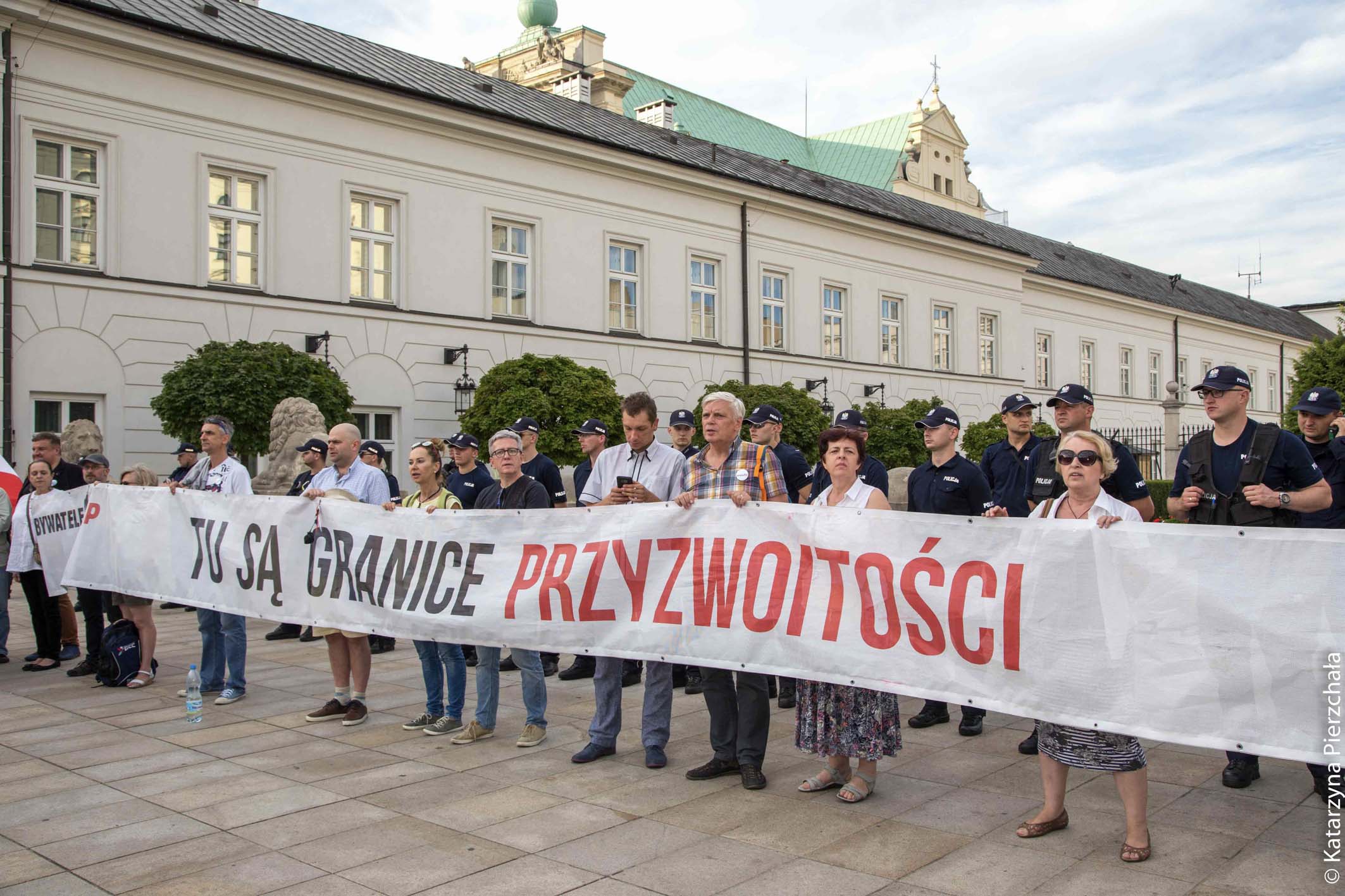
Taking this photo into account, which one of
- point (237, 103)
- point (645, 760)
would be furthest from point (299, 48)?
point (645, 760)

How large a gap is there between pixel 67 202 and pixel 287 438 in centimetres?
675

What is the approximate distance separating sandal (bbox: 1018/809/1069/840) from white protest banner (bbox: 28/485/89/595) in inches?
316

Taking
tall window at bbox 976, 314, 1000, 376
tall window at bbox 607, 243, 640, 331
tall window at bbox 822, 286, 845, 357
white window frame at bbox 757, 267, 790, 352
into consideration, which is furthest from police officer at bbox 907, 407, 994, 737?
tall window at bbox 976, 314, 1000, 376

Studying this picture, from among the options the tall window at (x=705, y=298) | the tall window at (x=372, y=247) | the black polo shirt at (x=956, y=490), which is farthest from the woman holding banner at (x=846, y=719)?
the tall window at (x=705, y=298)

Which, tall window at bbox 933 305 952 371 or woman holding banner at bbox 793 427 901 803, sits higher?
tall window at bbox 933 305 952 371

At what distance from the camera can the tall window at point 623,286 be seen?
86.5ft

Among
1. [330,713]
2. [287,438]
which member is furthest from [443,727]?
[287,438]

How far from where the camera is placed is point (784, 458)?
7984 millimetres

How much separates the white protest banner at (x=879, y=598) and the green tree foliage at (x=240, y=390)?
8.52m

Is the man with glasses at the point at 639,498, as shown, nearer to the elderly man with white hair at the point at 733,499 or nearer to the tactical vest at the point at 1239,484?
the elderly man with white hair at the point at 733,499

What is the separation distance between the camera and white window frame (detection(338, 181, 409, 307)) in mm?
21250

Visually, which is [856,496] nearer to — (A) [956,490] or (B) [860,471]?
(B) [860,471]

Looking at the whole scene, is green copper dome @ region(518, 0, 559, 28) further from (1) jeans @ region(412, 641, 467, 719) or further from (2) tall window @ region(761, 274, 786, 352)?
(1) jeans @ region(412, 641, 467, 719)

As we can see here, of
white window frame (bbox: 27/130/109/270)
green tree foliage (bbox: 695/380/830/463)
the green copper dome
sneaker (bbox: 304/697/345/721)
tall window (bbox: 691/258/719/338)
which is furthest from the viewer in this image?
the green copper dome
